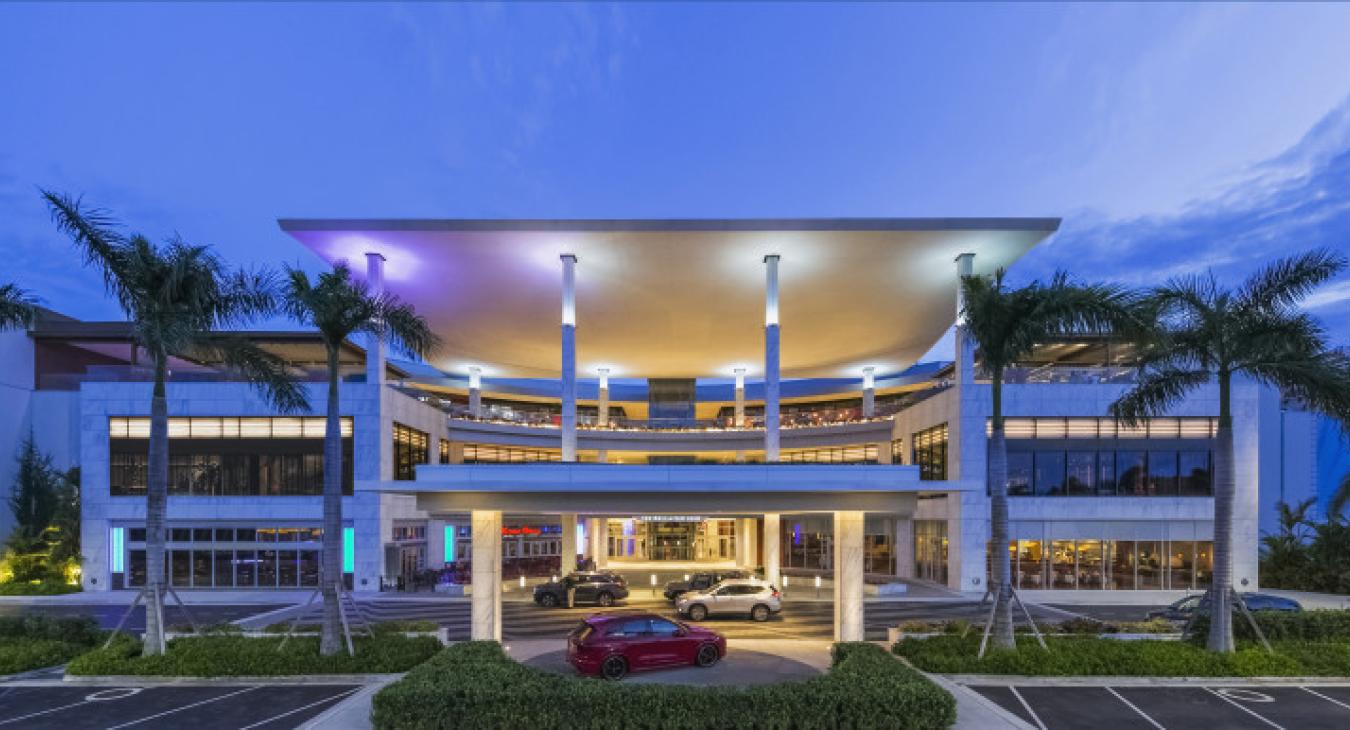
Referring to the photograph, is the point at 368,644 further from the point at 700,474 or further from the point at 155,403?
the point at 700,474

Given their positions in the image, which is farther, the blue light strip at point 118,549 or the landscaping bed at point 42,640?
the blue light strip at point 118,549

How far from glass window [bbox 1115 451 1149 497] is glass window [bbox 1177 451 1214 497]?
160cm

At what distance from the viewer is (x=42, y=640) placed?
1756cm

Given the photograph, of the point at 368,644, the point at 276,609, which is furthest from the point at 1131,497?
the point at 276,609

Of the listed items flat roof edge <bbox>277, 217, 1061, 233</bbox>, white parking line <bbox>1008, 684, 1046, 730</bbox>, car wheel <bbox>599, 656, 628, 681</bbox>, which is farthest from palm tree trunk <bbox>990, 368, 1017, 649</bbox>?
flat roof edge <bbox>277, 217, 1061, 233</bbox>

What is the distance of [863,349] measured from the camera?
45375 mm

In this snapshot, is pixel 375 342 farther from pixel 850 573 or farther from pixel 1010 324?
pixel 1010 324

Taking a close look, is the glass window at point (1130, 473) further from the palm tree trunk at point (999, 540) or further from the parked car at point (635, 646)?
the parked car at point (635, 646)

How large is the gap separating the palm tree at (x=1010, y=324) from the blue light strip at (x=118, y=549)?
3523 cm

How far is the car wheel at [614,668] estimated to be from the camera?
15805 millimetres

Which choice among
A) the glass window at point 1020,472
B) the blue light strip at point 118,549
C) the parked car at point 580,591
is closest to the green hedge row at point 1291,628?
the glass window at point 1020,472

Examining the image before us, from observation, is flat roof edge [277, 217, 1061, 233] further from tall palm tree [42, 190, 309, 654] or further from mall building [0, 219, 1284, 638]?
tall palm tree [42, 190, 309, 654]

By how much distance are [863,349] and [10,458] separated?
4654 cm

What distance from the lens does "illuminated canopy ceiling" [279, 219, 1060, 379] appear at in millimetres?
26750
